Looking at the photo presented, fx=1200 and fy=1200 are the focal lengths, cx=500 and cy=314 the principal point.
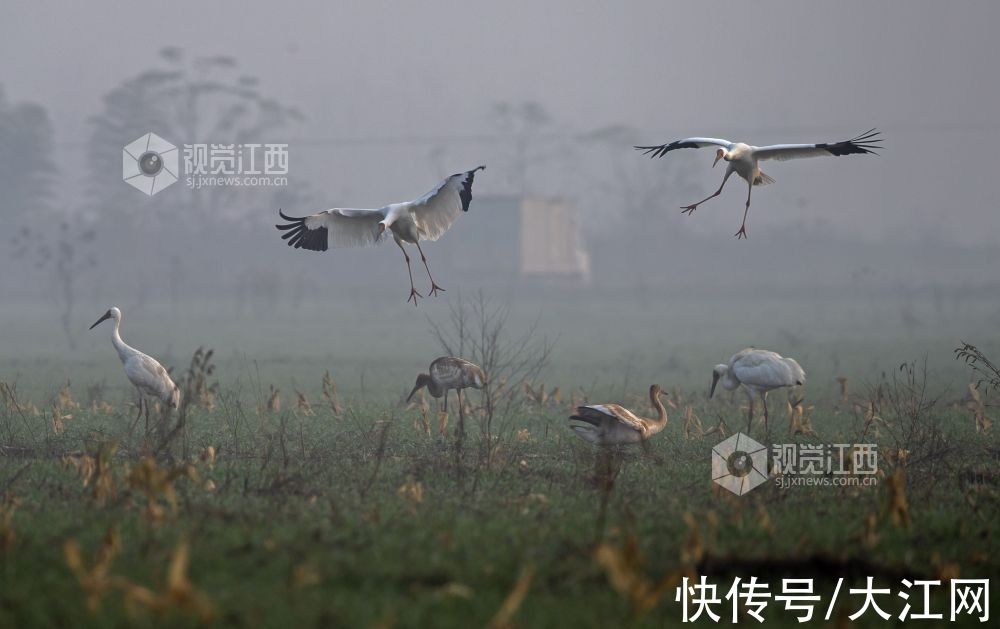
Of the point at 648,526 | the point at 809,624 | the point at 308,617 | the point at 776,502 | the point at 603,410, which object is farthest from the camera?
the point at 603,410

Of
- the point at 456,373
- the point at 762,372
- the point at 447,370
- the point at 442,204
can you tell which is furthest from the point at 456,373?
the point at 762,372

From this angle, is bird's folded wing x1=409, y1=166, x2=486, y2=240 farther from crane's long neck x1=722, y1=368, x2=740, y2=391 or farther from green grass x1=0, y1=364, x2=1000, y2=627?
crane's long neck x1=722, y1=368, x2=740, y2=391

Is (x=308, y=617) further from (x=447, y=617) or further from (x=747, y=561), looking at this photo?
(x=747, y=561)

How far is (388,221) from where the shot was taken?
12.2 meters

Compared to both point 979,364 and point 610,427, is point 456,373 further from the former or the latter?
point 979,364

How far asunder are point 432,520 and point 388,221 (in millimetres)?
4892

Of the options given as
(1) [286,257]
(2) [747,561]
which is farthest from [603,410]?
(1) [286,257]

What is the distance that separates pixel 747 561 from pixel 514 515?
1798mm

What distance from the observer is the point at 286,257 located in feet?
205

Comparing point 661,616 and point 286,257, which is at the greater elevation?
point 286,257

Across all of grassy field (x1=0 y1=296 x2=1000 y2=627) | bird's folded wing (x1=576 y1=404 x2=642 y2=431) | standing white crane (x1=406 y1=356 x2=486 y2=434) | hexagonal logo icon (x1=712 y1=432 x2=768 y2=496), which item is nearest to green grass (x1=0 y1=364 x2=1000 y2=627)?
grassy field (x1=0 y1=296 x2=1000 y2=627)

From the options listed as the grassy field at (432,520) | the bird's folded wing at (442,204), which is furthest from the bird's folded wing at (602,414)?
the bird's folded wing at (442,204)

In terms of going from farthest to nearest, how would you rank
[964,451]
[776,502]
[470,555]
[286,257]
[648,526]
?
1. [286,257]
2. [964,451]
3. [776,502]
4. [648,526]
5. [470,555]

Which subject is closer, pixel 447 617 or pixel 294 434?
pixel 447 617
